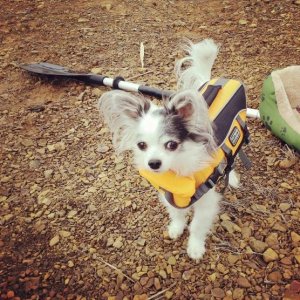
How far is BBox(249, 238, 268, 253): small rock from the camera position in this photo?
249 centimetres

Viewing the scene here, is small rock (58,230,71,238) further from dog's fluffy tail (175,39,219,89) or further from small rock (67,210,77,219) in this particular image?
dog's fluffy tail (175,39,219,89)

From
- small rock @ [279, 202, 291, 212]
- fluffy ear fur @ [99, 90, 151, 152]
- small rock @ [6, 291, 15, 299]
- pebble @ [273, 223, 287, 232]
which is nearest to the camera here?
fluffy ear fur @ [99, 90, 151, 152]

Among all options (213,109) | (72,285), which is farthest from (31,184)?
(213,109)

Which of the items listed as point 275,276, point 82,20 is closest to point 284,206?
point 275,276

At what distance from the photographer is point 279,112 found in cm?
314

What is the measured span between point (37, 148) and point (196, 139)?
1.98 m

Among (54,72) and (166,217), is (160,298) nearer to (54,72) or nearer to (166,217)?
(166,217)

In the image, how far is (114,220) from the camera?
9.18 feet

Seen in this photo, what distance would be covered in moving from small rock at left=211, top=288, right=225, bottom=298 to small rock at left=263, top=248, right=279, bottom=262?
0.38m

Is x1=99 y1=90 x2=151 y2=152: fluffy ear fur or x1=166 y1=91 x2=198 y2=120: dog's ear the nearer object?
x1=166 y1=91 x2=198 y2=120: dog's ear

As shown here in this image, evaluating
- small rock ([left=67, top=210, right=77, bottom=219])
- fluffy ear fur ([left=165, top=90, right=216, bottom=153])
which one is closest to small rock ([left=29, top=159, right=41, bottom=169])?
small rock ([left=67, top=210, right=77, bottom=219])

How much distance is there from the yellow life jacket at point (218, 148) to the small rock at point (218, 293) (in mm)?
614

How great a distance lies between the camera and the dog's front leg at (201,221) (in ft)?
7.82

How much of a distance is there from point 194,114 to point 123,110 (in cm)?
43
